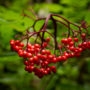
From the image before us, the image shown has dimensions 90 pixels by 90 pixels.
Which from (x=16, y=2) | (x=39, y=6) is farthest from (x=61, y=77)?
(x=16, y=2)

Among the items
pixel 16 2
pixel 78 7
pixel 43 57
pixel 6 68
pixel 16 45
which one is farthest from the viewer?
pixel 6 68

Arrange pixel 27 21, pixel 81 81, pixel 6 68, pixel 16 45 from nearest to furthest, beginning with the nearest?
pixel 16 45 < pixel 27 21 < pixel 6 68 < pixel 81 81

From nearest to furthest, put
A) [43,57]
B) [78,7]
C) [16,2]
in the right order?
[43,57], [78,7], [16,2]

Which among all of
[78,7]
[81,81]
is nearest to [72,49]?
[78,7]

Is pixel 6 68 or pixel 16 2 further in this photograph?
pixel 6 68

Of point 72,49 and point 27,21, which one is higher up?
point 27,21

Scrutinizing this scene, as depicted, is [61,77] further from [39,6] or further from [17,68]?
[39,6]

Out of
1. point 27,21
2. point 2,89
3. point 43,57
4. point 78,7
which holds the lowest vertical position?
point 2,89

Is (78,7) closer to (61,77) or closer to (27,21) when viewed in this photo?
(27,21)

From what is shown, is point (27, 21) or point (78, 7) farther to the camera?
point (78, 7)
